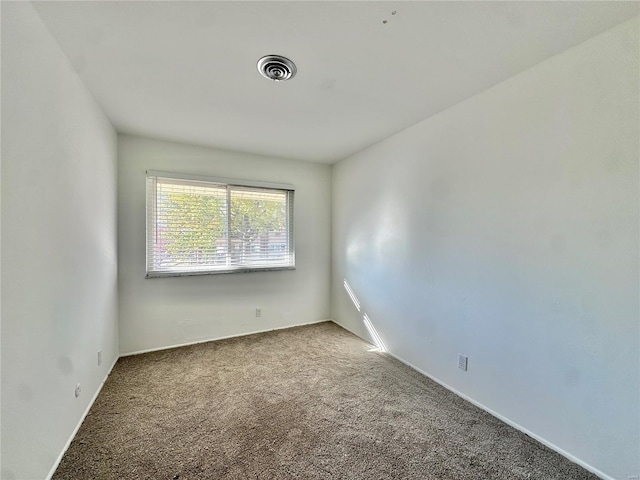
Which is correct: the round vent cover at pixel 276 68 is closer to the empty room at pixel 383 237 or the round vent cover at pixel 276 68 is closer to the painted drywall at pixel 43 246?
the empty room at pixel 383 237

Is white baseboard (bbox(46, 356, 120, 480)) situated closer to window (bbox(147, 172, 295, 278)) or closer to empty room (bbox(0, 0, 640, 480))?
empty room (bbox(0, 0, 640, 480))

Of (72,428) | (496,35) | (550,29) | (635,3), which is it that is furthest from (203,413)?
(635,3)

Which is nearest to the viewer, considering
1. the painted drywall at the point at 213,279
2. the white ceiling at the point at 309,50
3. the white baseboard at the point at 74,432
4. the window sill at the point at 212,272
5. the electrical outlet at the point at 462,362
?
the white ceiling at the point at 309,50

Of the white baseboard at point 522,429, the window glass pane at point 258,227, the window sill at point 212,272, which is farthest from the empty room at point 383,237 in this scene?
the window glass pane at point 258,227

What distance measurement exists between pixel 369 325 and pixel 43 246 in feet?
9.97

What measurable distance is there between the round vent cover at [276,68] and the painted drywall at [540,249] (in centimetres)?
142

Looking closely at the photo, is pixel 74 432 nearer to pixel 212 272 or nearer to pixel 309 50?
pixel 212 272

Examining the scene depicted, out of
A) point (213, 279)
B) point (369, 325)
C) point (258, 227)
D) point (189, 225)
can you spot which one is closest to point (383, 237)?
point (369, 325)

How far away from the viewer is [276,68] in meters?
1.74

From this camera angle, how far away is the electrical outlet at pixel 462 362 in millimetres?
2162

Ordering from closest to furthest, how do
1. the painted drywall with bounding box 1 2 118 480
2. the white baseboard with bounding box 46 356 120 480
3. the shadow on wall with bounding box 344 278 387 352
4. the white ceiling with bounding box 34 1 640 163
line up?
the painted drywall with bounding box 1 2 118 480
the white ceiling with bounding box 34 1 640 163
the white baseboard with bounding box 46 356 120 480
the shadow on wall with bounding box 344 278 387 352

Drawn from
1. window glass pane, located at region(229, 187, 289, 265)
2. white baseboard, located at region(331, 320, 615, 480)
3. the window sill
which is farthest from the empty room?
window glass pane, located at region(229, 187, 289, 265)

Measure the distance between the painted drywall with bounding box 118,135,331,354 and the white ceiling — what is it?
721mm

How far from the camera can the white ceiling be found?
1320mm
